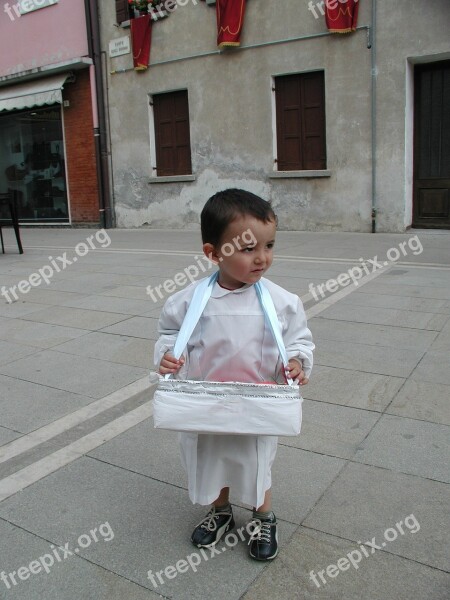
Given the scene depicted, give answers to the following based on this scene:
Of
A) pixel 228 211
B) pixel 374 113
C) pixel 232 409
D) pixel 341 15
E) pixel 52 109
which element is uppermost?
pixel 341 15

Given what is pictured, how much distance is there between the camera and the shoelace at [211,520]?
2271 millimetres

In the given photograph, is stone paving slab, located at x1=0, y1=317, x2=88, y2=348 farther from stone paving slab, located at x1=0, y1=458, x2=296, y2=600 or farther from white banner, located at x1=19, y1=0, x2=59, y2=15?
white banner, located at x1=19, y1=0, x2=59, y2=15

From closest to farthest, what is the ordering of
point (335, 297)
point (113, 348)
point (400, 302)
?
point (113, 348) → point (400, 302) → point (335, 297)

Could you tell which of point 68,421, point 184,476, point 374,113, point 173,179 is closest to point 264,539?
point 184,476

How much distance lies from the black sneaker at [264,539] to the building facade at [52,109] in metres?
13.0

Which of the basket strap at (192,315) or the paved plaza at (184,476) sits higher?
the basket strap at (192,315)

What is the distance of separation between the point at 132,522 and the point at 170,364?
81 centimetres

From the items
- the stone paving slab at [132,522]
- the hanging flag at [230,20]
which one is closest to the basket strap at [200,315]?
the stone paving slab at [132,522]

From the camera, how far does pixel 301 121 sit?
38.3ft

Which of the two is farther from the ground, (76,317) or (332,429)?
(76,317)

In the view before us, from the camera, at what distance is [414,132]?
1098 cm

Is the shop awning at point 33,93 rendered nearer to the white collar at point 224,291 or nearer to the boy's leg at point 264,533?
the white collar at point 224,291

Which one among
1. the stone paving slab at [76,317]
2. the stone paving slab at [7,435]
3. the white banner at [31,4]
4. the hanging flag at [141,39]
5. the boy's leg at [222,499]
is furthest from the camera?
the white banner at [31,4]

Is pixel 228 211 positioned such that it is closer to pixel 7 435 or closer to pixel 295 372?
pixel 295 372
